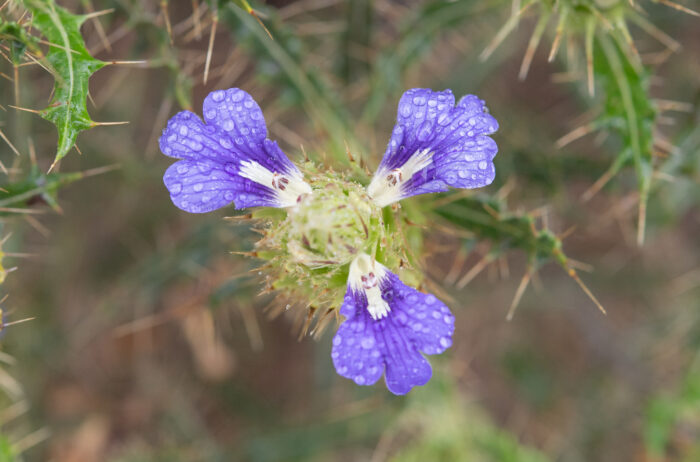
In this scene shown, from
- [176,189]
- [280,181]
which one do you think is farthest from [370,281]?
[176,189]

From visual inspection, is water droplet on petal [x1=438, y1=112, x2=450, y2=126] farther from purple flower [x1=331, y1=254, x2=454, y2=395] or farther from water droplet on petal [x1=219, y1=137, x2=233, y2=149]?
water droplet on petal [x1=219, y1=137, x2=233, y2=149]

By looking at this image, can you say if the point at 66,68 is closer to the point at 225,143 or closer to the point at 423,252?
the point at 225,143

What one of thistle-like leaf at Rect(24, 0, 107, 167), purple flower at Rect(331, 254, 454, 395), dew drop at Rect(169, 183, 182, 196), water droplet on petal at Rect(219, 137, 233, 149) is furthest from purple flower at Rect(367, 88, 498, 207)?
thistle-like leaf at Rect(24, 0, 107, 167)

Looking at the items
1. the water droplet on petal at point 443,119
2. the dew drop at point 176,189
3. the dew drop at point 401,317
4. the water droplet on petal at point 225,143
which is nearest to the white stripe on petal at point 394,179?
the water droplet on petal at point 443,119

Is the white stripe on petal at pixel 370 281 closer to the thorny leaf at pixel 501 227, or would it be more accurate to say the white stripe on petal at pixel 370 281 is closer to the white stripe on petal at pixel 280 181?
the white stripe on petal at pixel 280 181

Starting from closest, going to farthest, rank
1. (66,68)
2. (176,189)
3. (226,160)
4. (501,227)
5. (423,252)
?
(176,189)
(226,160)
(66,68)
(423,252)
(501,227)

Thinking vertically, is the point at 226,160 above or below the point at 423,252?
above
